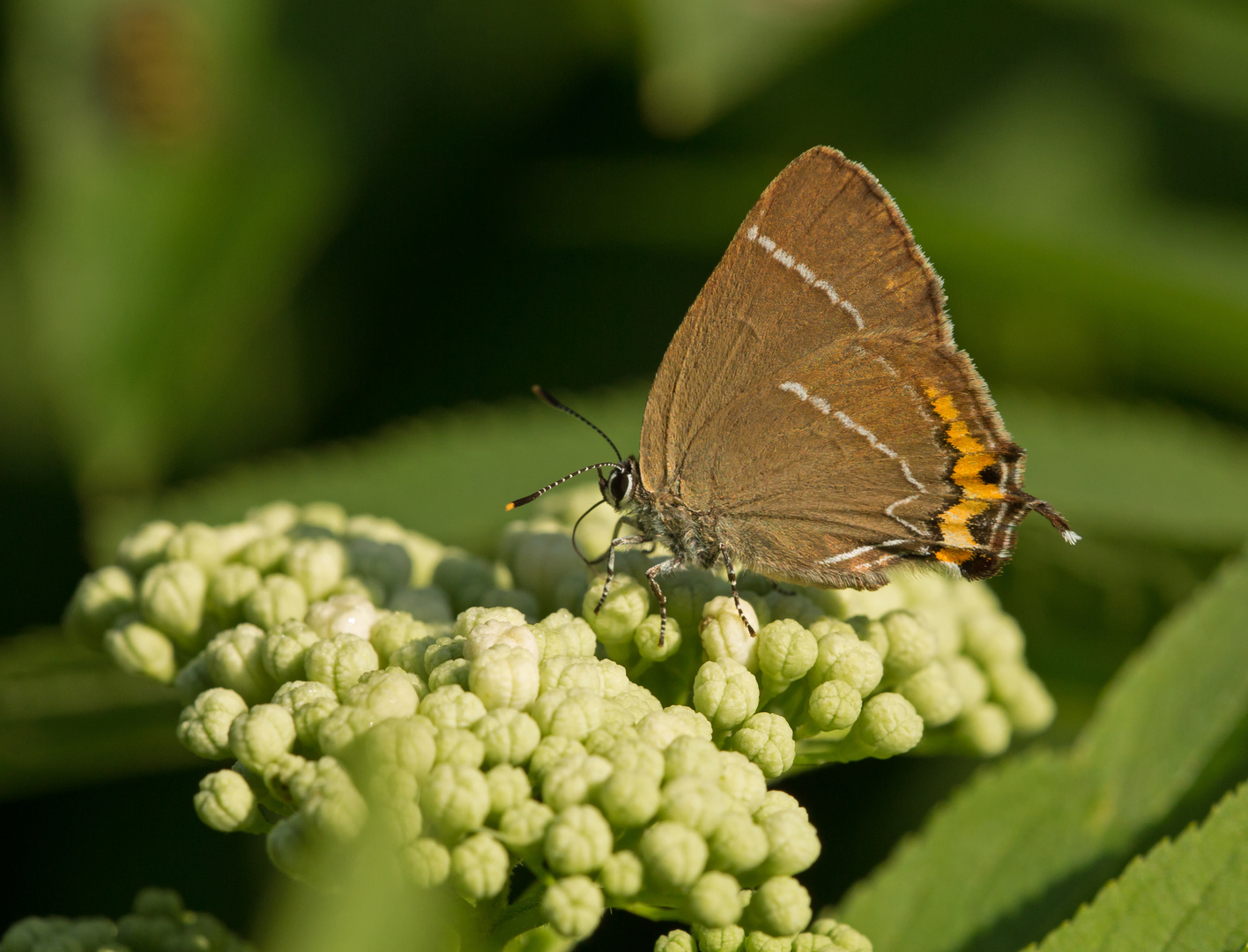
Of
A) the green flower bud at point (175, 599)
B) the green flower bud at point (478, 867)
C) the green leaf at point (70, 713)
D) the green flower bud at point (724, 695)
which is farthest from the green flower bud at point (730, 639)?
the green leaf at point (70, 713)

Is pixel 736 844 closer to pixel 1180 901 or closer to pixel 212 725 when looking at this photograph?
pixel 1180 901

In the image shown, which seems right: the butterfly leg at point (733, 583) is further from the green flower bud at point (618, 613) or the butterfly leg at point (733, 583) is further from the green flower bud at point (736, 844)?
the green flower bud at point (736, 844)

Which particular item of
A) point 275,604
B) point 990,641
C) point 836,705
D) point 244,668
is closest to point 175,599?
point 275,604

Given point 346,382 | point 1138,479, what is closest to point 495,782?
point 1138,479

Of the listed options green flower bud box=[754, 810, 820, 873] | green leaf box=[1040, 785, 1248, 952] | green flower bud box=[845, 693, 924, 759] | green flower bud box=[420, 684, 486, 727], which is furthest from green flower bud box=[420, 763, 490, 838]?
green leaf box=[1040, 785, 1248, 952]

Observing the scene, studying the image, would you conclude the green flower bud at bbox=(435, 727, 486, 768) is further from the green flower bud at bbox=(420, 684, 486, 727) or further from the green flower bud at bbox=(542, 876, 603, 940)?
the green flower bud at bbox=(542, 876, 603, 940)

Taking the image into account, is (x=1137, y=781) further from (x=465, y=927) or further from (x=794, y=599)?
(x=465, y=927)
